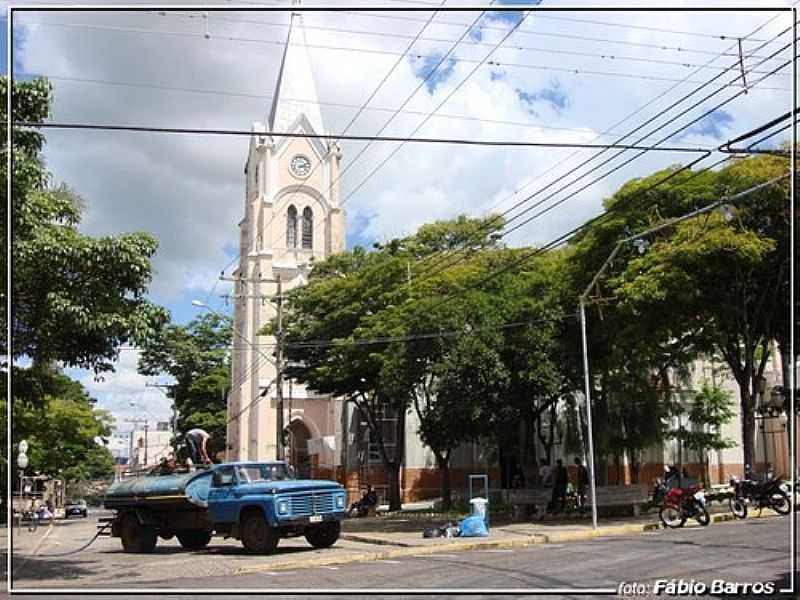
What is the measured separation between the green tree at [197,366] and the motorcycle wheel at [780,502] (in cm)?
1458

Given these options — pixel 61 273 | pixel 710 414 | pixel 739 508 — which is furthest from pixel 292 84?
pixel 710 414

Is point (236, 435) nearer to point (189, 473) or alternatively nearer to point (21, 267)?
point (189, 473)

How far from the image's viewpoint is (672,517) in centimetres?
2091

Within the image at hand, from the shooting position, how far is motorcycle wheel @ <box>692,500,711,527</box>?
67.4 feet

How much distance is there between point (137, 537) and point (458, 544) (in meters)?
7.08

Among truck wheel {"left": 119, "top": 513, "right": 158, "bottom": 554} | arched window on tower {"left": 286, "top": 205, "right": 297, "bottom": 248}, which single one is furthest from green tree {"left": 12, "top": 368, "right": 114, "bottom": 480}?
truck wheel {"left": 119, "top": 513, "right": 158, "bottom": 554}

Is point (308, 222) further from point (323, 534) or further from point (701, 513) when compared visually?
point (701, 513)

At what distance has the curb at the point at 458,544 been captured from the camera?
1551 centimetres

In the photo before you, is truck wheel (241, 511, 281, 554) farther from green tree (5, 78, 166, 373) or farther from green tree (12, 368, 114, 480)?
green tree (12, 368, 114, 480)

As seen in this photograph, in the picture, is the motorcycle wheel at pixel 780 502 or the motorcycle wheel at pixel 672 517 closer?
the motorcycle wheel at pixel 672 517

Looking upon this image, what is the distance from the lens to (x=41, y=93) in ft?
41.5

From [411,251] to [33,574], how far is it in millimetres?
30333

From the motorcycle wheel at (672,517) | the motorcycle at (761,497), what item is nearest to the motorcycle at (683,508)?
the motorcycle wheel at (672,517)

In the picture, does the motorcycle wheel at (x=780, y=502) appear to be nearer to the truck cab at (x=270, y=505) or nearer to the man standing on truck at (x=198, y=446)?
→ the truck cab at (x=270, y=505)
